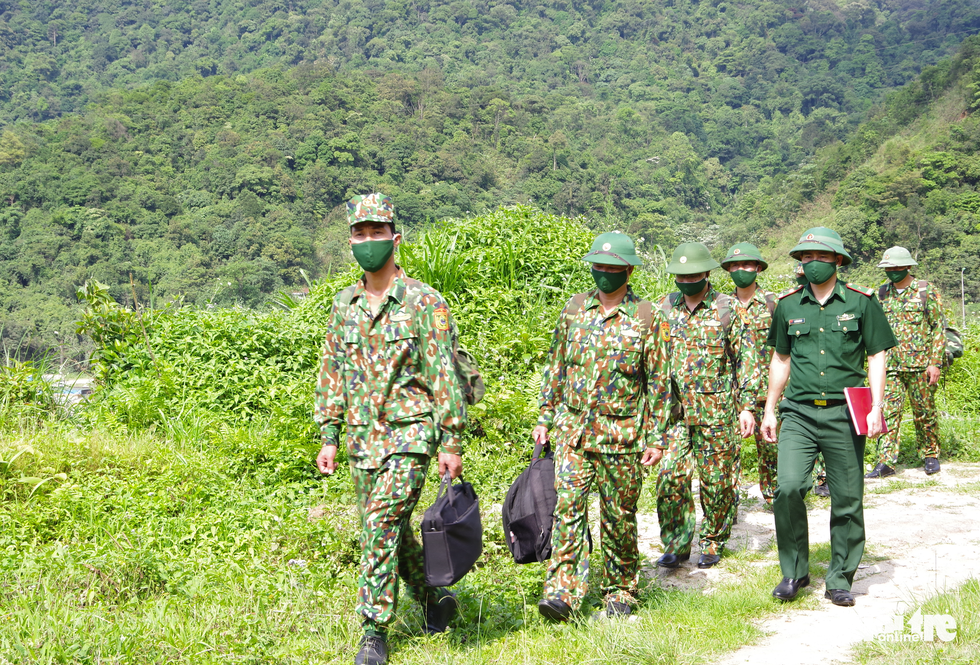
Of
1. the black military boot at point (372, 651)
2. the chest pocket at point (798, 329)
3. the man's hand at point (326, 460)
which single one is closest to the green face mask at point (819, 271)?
the chest pocket at point (798, 329)

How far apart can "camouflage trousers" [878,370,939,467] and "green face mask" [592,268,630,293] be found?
503 cm

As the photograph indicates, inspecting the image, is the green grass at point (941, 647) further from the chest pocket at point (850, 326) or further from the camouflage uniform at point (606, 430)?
the chest pocket at point (850, 326)

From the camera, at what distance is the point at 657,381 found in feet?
16.2

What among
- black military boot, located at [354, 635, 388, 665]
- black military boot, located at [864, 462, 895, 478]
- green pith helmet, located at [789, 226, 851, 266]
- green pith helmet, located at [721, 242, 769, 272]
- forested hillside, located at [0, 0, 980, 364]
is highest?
forested hillside, located at [0, 0, 980, 364]

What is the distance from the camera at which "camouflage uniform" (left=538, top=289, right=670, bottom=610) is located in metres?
4.84

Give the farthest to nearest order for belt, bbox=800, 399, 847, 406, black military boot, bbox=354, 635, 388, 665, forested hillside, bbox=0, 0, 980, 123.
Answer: forested hillside, bbox=0, 0, 980, 123, belt, bbox=800, 399, 847, 406, black military boot, bbox=354, 635, 388, 665

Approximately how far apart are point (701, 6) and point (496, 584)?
156 m

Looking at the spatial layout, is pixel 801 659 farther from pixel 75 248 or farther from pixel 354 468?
pixel 75 248

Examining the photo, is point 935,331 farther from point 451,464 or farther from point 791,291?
point 451,464

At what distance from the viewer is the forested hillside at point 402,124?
5288cm

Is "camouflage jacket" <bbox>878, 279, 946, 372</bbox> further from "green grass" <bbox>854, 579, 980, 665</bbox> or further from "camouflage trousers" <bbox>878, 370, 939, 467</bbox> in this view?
"green grass" <bbox>854, 579, 980, 665</bbox>

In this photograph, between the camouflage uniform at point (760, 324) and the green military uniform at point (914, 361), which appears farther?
the green military uniform at point (914, 361)

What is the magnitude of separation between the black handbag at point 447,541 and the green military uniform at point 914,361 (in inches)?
232

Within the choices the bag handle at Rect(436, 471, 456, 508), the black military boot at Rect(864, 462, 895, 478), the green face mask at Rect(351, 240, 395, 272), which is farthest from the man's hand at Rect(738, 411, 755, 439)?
the black military boot at Rect(864, 462, 895, 478)
